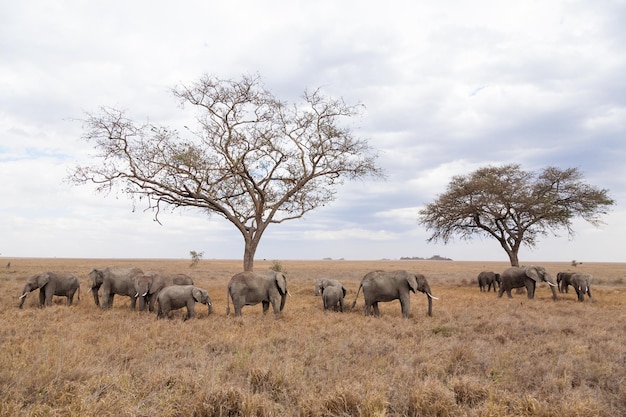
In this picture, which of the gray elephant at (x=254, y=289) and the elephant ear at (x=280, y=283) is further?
the elephant ear at (x=280, y=283)

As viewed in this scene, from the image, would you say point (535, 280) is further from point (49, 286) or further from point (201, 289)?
point (49, 286)

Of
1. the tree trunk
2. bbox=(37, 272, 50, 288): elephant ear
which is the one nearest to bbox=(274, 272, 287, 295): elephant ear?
the tree trunk

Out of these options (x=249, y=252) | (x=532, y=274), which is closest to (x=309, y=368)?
(x=249, y=252)

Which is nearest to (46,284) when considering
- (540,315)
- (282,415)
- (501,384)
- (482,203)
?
(282,415)

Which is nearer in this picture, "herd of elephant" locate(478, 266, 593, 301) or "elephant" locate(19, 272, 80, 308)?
"elephant" locate(19, 272, 80, 308)

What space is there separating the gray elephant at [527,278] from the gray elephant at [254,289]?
1445 centimetres

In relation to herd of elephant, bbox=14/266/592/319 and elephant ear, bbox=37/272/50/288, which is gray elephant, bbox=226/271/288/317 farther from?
elephant ear, bbox=37/272/50/288

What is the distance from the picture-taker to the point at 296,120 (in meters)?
22.3

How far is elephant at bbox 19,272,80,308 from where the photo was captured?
1397 cm

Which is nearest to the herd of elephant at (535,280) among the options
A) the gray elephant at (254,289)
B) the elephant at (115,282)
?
the gray elephant at (254,289)

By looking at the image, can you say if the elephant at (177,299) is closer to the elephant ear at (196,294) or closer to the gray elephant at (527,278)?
the elephant ear at (196,294)

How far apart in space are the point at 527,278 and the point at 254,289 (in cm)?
1577

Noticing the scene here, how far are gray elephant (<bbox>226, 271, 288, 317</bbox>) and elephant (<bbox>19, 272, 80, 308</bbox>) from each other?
7.44 m

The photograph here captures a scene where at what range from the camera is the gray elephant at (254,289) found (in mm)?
12398
